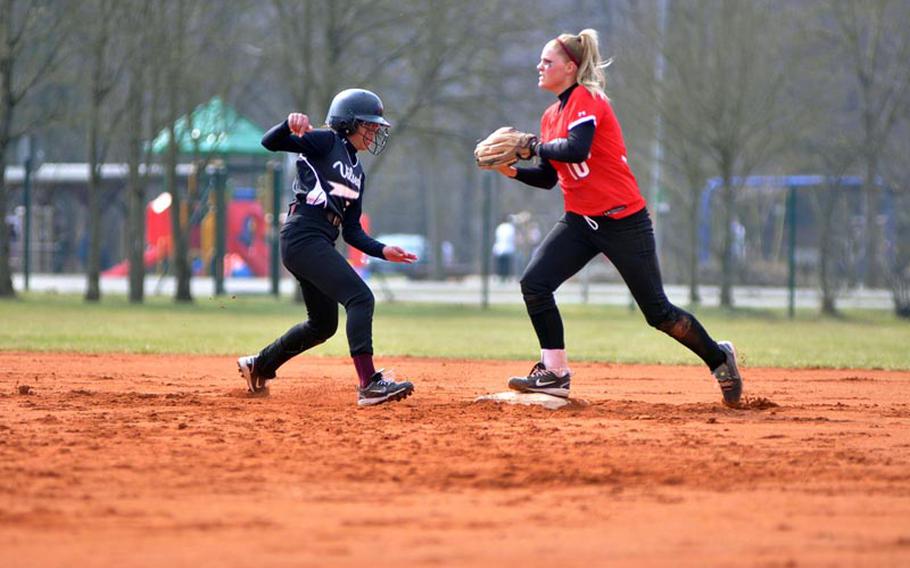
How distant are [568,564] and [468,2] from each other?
77.5ft

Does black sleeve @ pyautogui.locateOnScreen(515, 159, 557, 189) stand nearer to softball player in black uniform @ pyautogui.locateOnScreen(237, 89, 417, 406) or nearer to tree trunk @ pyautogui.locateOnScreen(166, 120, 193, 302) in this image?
softball player in black uniform @ pyautogui.locateOnScreen(237, 89, 417, 406)

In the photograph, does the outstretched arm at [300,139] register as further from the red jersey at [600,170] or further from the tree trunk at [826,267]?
the tree trunk at [826,267]

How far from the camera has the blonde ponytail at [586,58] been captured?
8.62 metres

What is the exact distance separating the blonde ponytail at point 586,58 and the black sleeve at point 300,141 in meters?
1.57

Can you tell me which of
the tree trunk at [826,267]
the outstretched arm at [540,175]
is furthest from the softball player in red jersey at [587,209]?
the tree trunk at [826,267]

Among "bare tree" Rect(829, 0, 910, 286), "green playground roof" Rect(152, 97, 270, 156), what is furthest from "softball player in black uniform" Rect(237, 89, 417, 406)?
"bare tree" Rect(829, 0, 910, 286)

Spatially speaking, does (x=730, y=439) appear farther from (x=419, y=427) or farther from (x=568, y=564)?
(x=568, y=564)

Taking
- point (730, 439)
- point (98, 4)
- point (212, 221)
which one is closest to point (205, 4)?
point (98, 4)

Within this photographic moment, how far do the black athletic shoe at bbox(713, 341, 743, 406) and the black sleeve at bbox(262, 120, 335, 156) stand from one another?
280 centimetres

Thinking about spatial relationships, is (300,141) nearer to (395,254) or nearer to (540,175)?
(395,254)

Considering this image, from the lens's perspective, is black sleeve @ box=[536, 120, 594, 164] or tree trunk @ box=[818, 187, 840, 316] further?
tree trunk @ box=[818, 187, 840, 316]

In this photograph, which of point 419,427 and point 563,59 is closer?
point 419,427

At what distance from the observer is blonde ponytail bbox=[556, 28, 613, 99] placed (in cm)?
862

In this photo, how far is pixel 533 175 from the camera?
357 inches
